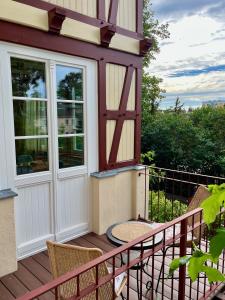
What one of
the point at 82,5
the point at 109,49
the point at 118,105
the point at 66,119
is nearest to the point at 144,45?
the point at 109,49

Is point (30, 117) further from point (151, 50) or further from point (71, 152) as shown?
point (151, 50)

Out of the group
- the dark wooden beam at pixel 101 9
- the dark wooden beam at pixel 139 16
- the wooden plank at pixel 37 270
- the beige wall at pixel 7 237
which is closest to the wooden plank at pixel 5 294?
the beige wall at pixel 7 237

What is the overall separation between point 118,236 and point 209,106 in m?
9.83

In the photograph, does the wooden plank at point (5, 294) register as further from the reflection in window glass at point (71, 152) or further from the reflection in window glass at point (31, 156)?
the reflection in window glass at point (71, 152)

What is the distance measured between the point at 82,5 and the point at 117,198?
8.52 ft

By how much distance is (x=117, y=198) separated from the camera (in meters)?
3.91

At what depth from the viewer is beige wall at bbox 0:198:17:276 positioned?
2564mm

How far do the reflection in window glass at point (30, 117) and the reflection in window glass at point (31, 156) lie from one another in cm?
10

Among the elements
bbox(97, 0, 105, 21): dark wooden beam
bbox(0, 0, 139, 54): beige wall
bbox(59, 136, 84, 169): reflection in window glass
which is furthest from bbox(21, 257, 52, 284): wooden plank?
bbox(97, 0, 105, 21): dark wooden beam

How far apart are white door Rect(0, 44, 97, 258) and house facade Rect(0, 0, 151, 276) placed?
1 centimetres

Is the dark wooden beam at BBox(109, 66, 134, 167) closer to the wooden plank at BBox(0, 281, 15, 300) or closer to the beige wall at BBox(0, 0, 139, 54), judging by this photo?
the beige wall at BBox(0, 0, 139, 54)

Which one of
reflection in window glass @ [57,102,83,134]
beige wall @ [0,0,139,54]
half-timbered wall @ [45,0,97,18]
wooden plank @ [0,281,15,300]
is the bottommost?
wooden plank @ [0,281,15,300]

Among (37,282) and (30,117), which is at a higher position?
(30,117)

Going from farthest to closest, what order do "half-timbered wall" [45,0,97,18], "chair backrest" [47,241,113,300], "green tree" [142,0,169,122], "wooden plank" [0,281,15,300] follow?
1. "green tree" [142,0,169,122]
2. "half-timbered wall" [45,0,97,18]
3. "wooden plank" [0,281,15,300]
4. "chair backrest" [47,241,113,300]
